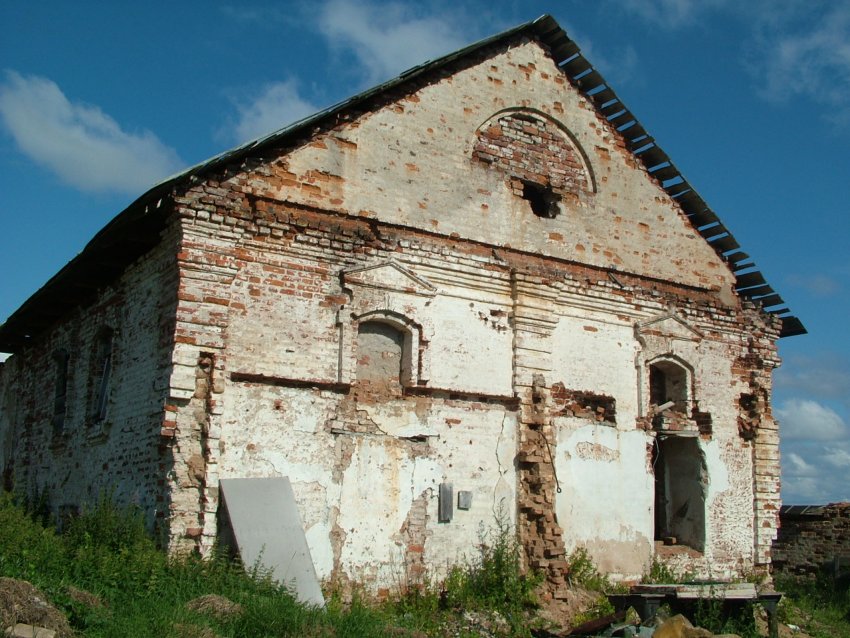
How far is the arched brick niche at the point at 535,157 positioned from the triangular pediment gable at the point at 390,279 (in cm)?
215

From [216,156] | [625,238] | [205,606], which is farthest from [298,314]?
[625,238]

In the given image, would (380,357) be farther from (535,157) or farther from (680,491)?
(680,491)

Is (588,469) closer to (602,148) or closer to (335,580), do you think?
(335,580)

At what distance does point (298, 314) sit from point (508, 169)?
4025 mm

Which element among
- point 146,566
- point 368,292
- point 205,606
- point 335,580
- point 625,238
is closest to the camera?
point 205,606

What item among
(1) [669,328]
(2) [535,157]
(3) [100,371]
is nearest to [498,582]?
(1) [669,328]

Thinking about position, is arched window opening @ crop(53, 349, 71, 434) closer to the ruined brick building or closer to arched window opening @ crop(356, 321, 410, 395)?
the ruined brick building

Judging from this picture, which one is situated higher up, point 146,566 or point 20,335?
point 20,335

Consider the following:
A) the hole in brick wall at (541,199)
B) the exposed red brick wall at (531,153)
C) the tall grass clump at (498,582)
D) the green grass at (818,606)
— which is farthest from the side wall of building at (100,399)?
the green grass at (818,606)

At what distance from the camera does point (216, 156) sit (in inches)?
424

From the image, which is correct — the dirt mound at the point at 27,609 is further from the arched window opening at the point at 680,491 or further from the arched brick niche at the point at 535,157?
the arched window opening at the point at 680,491

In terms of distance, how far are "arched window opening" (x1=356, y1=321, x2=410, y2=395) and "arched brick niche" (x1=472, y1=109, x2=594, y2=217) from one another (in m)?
2.89

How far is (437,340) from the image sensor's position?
11.7m

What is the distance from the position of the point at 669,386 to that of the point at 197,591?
8.12 m
